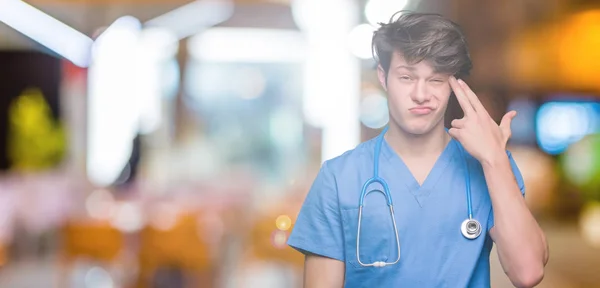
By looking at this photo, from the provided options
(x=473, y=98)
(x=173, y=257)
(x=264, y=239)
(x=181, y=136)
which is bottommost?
(x=173, y=257)

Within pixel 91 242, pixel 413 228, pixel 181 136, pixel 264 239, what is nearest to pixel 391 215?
pixel 413 228

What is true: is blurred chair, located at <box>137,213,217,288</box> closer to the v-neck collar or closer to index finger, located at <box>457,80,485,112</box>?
the v-neck collar

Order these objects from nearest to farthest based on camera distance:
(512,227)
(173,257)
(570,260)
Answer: (512,227)
(173,257)
(570,260)

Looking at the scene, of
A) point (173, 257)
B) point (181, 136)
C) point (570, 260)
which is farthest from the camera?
point (570, 260)

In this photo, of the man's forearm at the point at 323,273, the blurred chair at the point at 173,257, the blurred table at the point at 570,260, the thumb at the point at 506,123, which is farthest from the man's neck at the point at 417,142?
the blurred chair at the point at 173,257

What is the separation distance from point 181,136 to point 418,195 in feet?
14.9

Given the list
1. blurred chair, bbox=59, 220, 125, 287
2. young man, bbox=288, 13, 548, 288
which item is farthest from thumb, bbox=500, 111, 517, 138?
blurred chair, bbox=59, 220, 125, 287

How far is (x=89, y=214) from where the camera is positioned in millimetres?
5145

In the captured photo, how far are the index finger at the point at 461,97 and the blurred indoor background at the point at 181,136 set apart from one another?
5.10 feet

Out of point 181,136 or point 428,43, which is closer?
point 428,43

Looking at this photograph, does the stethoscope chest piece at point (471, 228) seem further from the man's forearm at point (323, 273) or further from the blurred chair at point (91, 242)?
the blurred chair at point (91, 242)

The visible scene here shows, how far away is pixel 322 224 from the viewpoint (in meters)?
1.75

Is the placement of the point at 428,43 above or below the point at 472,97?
above

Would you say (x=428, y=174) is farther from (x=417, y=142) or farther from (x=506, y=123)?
(x=506, y=123)
